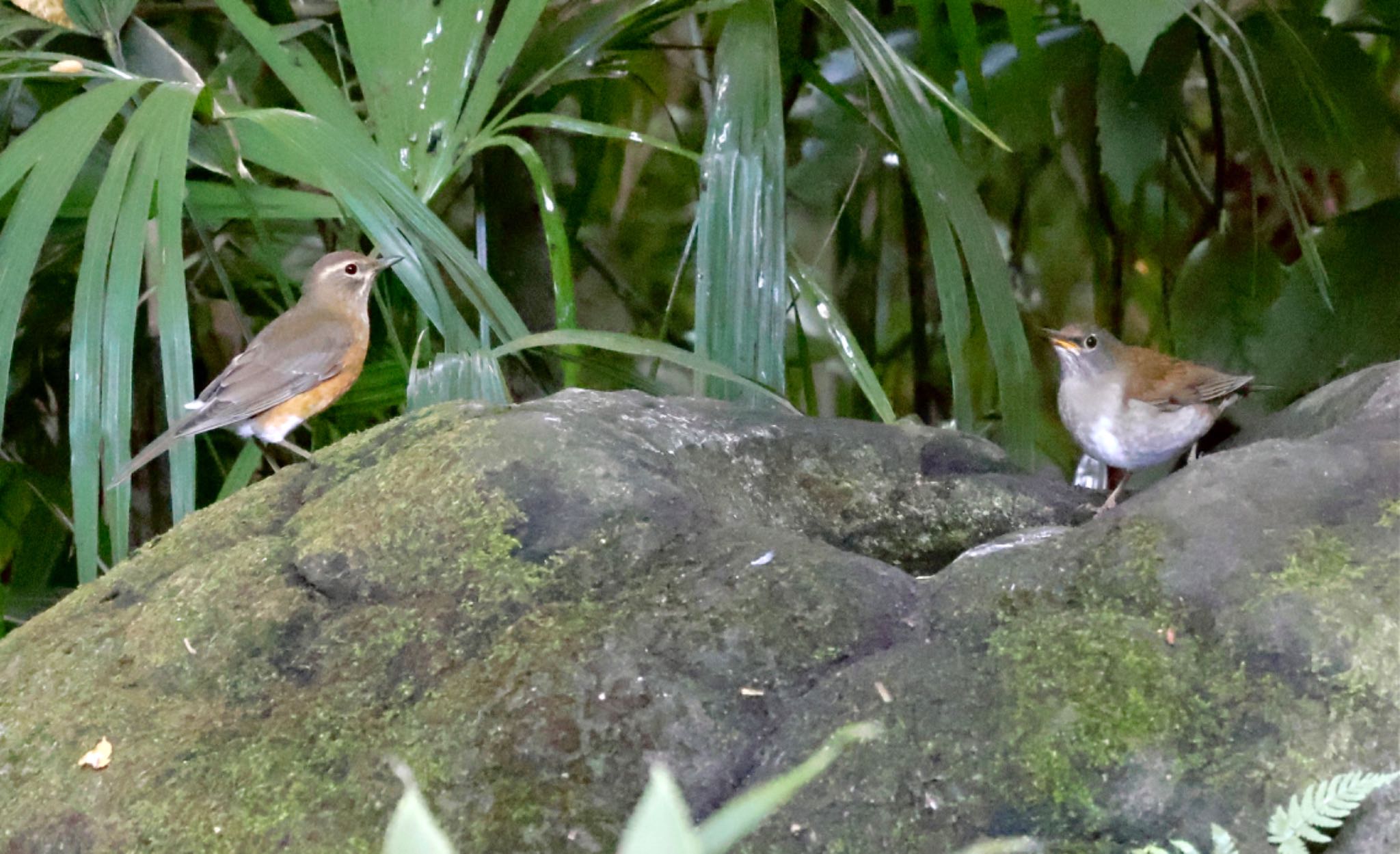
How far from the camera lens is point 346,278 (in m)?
3.50

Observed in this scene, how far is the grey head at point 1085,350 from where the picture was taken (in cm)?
304

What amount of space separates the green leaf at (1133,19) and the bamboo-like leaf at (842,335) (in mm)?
1002

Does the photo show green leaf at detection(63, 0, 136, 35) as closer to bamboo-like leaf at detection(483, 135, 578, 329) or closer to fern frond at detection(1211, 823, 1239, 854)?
bamboo-like leaf at detection(483, 135, 578, 329)

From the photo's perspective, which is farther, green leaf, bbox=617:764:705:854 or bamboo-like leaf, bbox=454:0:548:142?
bamboo-like leaf, bbox=454:0:548:142

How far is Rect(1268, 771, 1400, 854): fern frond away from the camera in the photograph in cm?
120

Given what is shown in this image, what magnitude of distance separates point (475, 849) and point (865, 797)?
49 cm

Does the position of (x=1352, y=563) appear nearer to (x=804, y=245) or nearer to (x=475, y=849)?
(x=475, y=849)

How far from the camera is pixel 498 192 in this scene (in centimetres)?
424


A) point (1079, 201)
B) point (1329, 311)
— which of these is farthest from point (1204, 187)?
point (1329, 311)

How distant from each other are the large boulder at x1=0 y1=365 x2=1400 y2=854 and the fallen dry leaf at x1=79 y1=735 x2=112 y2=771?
1 centimetres

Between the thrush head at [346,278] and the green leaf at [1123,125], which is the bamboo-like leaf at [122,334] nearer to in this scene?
the thrush head at [346,278]

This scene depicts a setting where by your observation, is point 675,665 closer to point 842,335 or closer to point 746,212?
point 746,212

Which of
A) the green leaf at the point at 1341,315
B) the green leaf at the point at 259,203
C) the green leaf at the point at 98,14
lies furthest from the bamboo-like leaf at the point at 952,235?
the green leaf at the point at 98,14

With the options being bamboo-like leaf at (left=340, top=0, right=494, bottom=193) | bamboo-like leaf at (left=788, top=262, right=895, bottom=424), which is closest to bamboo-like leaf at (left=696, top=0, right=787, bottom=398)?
bamboo-like leaf at (left=788, top=262, right=895, bottom=424)
